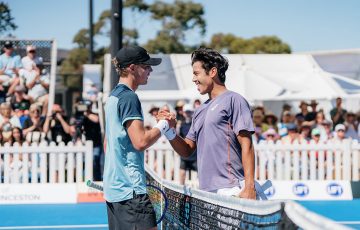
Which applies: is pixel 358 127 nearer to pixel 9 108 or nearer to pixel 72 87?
pixel 9 108

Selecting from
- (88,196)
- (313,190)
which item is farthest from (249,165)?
(313,190)

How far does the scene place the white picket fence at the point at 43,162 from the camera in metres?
14.1

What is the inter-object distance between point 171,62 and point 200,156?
15.6 m

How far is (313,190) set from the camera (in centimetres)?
1462

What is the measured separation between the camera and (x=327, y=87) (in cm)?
2028

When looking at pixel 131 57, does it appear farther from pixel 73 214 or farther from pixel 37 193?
pixel 37 193

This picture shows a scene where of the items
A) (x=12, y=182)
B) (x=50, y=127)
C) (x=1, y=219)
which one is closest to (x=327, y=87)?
(x=50, y=127)

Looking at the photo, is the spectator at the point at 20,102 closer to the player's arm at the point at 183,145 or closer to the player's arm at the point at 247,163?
the player's arm at the point at 183,145

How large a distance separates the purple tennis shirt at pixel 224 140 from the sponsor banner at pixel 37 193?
30.8 ft

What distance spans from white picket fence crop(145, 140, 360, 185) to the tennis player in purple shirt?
373 inches

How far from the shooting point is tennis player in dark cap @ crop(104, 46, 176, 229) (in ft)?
15.7

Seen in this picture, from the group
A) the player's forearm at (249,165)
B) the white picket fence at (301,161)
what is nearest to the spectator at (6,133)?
the white picket fence at (301,161)

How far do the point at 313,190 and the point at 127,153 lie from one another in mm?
10309

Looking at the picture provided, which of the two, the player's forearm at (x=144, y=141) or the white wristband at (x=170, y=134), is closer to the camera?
the player's forearm at (x=144, y=141)
